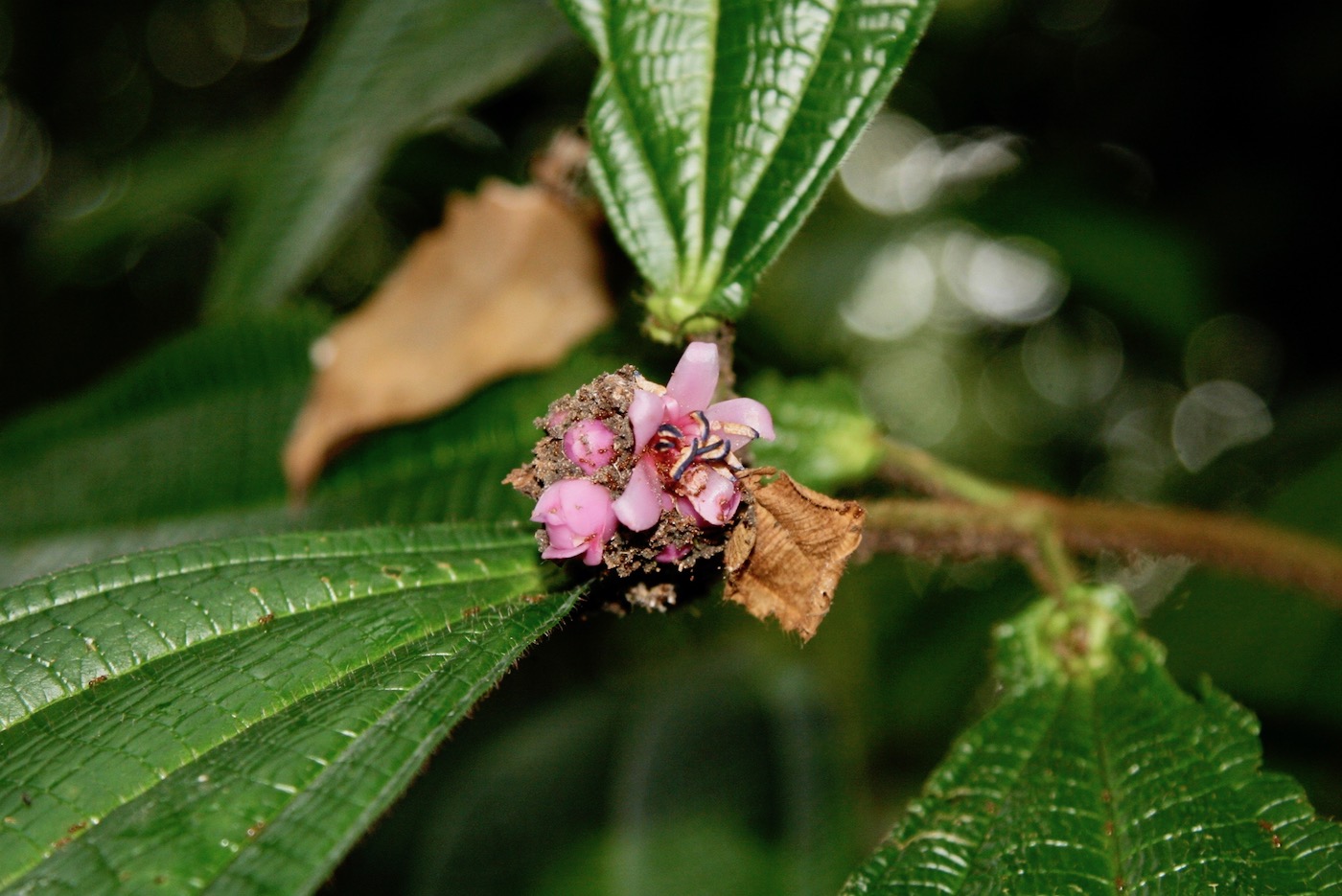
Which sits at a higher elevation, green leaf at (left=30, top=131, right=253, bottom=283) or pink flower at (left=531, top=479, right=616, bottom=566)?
pink flower at (left=531, top=479, right=616, bottom=566)

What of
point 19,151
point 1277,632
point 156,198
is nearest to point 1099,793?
point 1277,632

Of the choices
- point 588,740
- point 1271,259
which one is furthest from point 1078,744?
point 1271,259

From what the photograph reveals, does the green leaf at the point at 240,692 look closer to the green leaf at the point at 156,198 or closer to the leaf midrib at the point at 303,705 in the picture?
the leaf midrib at the point at 303,705

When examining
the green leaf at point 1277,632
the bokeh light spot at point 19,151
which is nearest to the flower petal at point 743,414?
the green leaf at point 1277,632

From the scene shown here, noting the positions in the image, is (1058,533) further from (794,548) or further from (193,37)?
(193,37)

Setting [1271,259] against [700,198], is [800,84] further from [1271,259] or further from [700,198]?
[1271,259]

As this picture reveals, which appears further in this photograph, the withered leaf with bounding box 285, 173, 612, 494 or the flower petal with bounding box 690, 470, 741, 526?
the withered leaf with bounding box 285, 173, 612, 494

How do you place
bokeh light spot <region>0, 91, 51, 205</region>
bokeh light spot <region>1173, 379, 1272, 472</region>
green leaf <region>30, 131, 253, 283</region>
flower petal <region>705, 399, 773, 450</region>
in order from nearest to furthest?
flower petal <region>705, 399, 773, 450</region>
green leaf <region>30, 131, 253, 283</region>
bokeh light spot <region>1173, 379, 1272, 472</region>
bokeh light spot <region>0, 91, 51, 205</region>

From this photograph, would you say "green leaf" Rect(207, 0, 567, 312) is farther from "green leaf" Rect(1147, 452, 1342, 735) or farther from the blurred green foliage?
"green leaf" Rect(1147, 452, 1342, 735)

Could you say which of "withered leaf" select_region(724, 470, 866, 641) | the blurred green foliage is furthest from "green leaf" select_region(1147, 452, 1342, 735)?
"withered leaf" select_region(724, 470, 866, 641)
